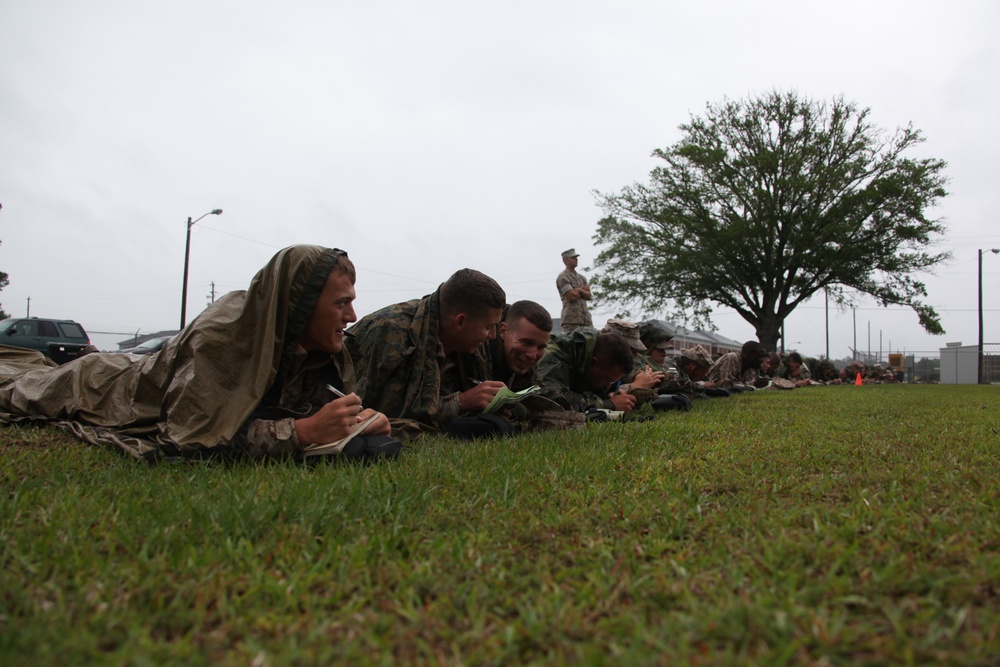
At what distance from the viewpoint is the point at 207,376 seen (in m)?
2.95

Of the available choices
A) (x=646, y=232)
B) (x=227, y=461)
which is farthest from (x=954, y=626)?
(x=646, y=232)

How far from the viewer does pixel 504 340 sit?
504 centimetres

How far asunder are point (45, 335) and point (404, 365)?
23531 mm

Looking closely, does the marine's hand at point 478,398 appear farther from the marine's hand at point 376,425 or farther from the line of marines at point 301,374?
the marine's hand at point 376,425

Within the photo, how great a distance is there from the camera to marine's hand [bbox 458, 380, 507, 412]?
4.24 meters

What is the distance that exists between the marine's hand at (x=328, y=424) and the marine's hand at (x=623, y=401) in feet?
10.8

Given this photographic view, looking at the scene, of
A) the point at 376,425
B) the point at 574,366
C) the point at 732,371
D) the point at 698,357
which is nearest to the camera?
the point at 376,425

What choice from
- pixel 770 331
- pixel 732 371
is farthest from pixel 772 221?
pixel 732 371

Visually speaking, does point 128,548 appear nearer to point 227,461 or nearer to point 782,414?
point 227,461

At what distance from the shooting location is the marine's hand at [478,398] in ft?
13.9

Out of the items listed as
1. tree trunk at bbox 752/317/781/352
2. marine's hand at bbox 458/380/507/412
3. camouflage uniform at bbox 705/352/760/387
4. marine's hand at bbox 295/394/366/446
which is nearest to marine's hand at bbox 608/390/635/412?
marine's hand at bbox 458/380/507/412

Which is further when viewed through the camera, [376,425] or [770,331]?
[770,331]

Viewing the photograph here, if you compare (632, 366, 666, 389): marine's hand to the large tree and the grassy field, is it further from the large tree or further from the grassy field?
the large tree

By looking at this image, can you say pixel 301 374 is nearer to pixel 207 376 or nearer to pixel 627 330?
pixel 207 376
